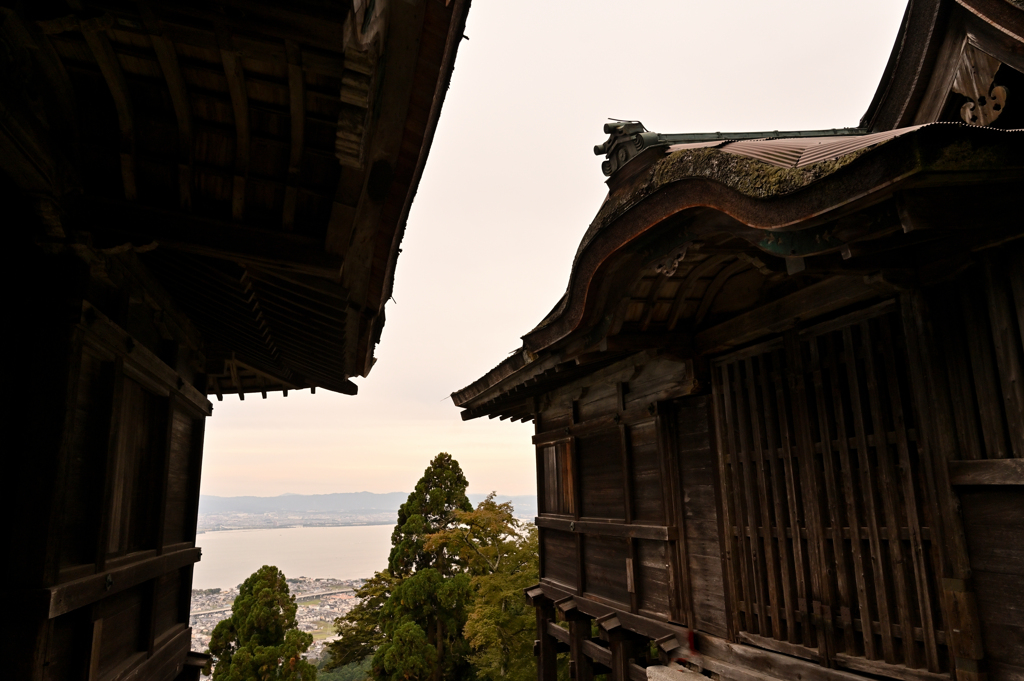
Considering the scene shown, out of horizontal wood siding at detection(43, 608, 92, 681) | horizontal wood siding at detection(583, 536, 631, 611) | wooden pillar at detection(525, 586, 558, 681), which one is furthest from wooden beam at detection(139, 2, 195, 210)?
wooden pillar at detection(525, 586, 558, 681)

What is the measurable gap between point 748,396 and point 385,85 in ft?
14.7

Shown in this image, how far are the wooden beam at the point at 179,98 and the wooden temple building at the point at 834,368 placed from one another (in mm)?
2776

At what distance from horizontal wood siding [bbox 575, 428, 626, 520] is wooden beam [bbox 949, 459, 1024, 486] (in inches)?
166

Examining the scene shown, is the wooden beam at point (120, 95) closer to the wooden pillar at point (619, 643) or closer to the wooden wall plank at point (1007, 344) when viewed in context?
the wooden wall plank at point (1007, 344)

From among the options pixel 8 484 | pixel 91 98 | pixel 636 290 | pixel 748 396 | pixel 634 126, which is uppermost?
pixel 634 126

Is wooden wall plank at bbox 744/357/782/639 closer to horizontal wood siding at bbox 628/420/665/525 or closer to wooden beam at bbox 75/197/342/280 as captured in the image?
horizontal wood siding at bbox 628/420/665/525

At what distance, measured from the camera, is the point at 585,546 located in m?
8.88

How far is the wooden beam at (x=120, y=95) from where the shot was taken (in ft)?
8.82

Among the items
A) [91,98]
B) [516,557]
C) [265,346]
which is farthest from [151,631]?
[516,557]

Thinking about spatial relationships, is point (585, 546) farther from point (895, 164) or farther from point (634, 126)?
point (895, 164)

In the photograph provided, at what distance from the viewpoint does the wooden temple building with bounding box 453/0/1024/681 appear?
3.27 metres

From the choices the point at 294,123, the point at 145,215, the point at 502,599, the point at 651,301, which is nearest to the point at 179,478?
the point at 145,215

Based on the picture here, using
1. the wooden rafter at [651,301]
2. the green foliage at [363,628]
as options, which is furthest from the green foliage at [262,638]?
the wooden rafter at [651,301]

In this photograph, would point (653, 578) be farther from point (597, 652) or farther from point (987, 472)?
point (987, 472)
